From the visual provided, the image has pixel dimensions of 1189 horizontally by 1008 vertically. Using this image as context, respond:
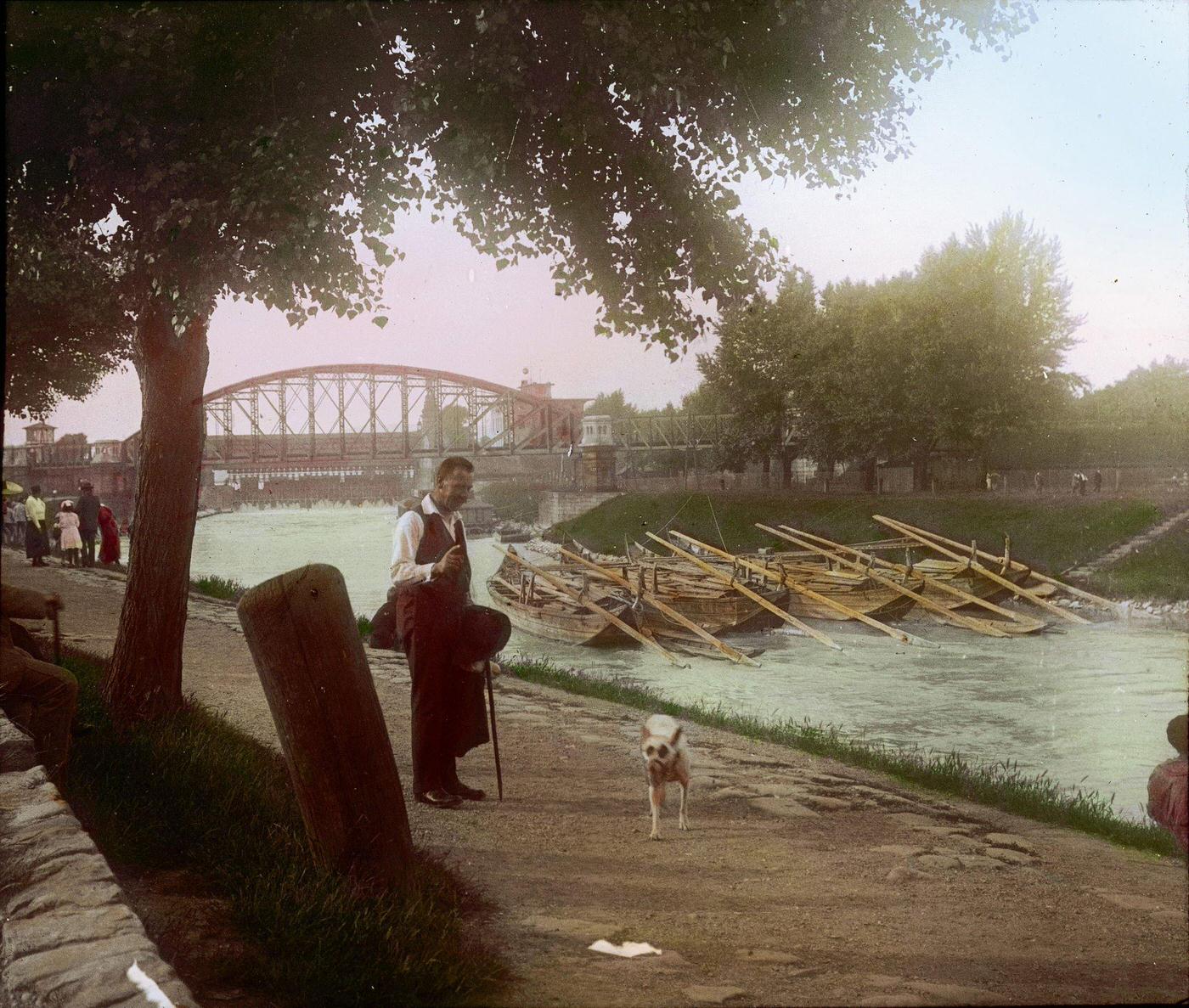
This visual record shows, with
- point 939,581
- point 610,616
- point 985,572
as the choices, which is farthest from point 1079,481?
point 610,616

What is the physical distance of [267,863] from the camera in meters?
2.47

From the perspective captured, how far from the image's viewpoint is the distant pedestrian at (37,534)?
293 centimetres

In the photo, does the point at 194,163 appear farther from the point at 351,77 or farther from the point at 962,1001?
the point at 962,1001

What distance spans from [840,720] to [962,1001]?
164 centimetres

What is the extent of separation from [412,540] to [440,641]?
1.00ft

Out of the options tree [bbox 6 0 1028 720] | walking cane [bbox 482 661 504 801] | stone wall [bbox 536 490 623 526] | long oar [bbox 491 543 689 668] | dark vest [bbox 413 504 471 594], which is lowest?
walking cane [bbox 482 661 504 801]

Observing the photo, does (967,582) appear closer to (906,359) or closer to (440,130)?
(906,359)

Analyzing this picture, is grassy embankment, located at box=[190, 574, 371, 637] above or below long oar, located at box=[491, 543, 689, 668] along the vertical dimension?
above

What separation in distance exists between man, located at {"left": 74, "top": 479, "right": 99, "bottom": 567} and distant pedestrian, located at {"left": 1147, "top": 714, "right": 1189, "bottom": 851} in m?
→ 2.89

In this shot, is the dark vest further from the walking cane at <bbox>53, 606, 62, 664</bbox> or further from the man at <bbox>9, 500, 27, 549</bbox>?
the man at <bbox>9, 500, 27, 549</bbox>

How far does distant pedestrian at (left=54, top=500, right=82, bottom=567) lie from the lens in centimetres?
304

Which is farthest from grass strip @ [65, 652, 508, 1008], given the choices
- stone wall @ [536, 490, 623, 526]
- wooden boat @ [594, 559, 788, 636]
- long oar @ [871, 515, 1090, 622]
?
long oar @ [871, 515, 1090, 622]

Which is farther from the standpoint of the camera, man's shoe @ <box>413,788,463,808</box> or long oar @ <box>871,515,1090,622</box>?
long oar @ <box>871,515,1090,622</box>

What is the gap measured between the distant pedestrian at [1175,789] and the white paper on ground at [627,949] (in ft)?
3.53
